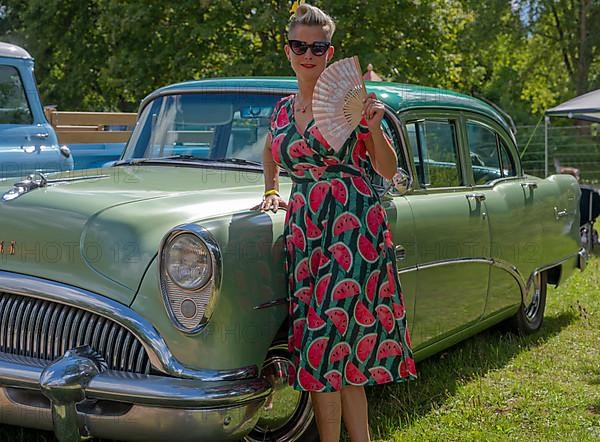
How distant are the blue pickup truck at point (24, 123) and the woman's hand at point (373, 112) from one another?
15.5 ft

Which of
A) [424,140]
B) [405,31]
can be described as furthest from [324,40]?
[405,31]

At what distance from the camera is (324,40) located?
3.02m

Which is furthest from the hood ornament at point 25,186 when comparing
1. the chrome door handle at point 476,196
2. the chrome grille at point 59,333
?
the chrome door handle at point 476,196

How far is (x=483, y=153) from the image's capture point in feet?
16.3

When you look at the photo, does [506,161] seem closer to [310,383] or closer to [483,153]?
[483,153]

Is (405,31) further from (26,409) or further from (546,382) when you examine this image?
(26,409)

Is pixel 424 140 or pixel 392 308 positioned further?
pixel 424 140

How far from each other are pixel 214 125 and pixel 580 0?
23.7 meters

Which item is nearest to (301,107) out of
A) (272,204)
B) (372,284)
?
(272,204)

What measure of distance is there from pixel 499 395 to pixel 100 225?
95.3 inches

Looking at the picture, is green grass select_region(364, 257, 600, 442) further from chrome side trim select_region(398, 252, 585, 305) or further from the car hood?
the car hood

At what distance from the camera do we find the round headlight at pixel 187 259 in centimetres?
272

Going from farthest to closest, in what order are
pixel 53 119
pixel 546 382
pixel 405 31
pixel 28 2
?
pixel 28 2, pixel 405 31, pixel 53 119, pixel 546 382

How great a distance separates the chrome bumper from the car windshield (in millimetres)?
1391
